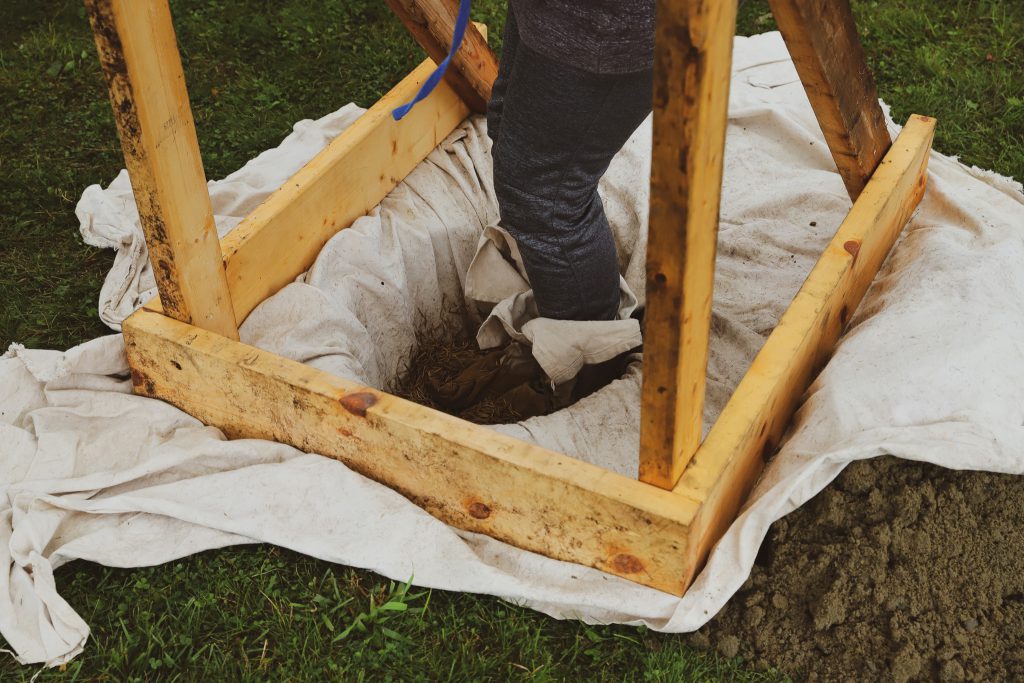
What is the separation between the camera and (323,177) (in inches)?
98.4

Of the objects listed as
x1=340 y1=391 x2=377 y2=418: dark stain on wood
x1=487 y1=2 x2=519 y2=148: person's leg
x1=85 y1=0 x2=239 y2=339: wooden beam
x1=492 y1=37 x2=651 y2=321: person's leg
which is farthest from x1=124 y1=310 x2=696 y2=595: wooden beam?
x1=487 y1=2 x2=519 y2=148: person's leg

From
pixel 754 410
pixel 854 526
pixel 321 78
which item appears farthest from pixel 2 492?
pixel 321 78

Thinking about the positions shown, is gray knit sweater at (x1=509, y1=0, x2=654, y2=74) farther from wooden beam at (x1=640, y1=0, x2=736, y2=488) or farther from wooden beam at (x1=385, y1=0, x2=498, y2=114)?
wooden beam at (x1=385, y1=0, x2=498, y2=114)

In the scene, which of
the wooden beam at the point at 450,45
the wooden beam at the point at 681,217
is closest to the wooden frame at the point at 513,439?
the wooden beam at the point at 681,217

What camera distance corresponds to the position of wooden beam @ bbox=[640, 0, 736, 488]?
4.19 ft

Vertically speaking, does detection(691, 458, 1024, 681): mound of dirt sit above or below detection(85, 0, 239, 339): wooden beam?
below

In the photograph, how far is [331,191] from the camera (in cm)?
254

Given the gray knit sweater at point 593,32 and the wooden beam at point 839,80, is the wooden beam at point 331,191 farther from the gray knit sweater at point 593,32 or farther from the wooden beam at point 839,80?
the wooden beam at point 839,80

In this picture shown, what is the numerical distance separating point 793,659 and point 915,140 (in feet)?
4.22

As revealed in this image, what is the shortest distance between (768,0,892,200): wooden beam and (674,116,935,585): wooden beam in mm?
64

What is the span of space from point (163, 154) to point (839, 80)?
4.19 ft

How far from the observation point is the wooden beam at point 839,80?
1.95 metres

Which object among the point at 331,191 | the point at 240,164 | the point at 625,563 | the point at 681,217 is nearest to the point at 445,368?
the point at 331,191

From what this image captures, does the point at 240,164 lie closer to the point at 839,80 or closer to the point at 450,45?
the point at 450,45
